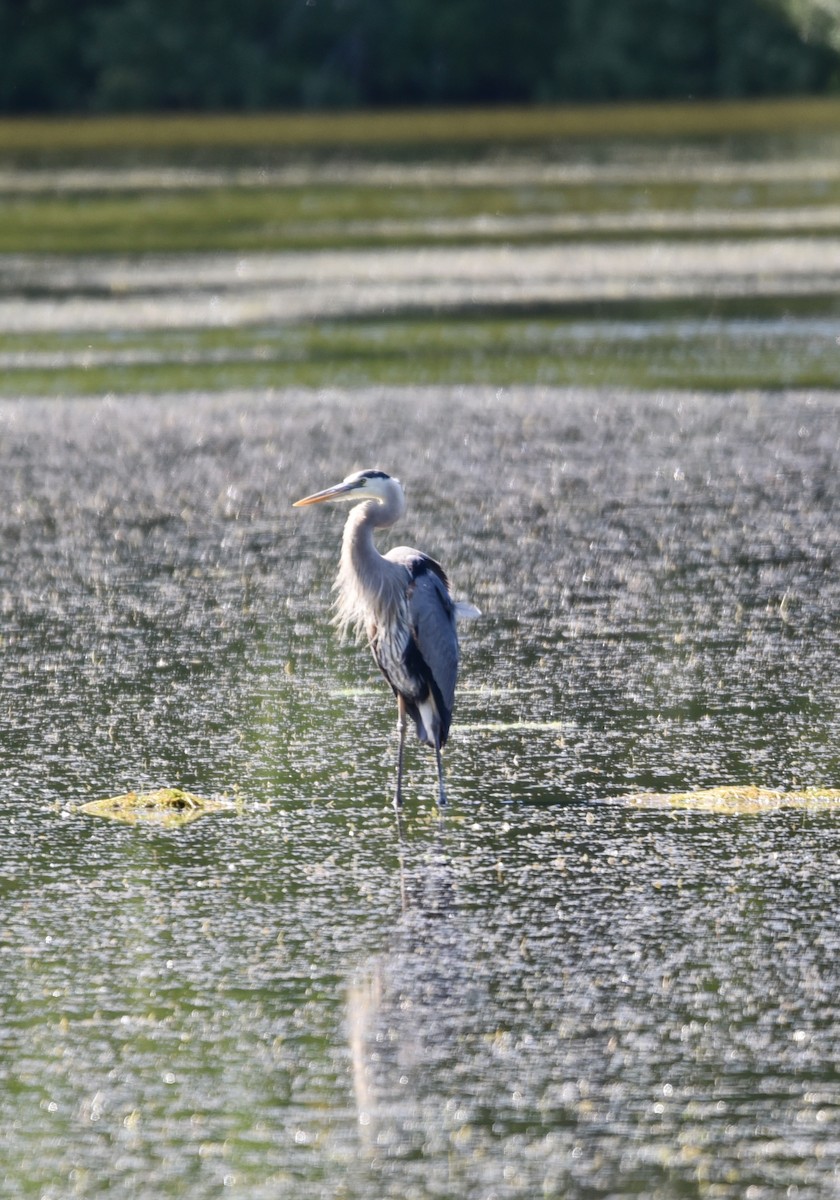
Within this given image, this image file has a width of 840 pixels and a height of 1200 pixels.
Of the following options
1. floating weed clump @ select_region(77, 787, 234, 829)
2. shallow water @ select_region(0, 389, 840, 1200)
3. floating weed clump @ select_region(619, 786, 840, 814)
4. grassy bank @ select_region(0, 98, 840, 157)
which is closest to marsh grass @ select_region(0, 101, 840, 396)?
grassy bank @ select_region(0, 98, 840, 157)

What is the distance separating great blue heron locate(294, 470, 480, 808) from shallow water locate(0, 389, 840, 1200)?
10.6 inches

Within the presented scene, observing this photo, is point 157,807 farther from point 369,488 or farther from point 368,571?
point 369,488

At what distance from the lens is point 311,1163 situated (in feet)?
14.3

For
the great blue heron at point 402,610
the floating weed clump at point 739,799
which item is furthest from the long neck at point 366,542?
the floating weed clump at point 739,799

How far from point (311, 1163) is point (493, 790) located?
265 centimetres

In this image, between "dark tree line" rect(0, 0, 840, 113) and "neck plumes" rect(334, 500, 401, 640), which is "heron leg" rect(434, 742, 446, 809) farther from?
"dark tree line" rect(0, 0, 840, 113)

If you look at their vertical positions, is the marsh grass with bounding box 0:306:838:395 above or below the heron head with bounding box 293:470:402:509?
below

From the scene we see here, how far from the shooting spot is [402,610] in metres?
7.14

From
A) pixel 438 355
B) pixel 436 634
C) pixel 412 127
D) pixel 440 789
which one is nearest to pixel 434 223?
pixel 438 355

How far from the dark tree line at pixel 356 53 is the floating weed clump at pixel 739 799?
194ft

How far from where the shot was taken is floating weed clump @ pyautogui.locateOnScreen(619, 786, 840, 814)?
6656mm

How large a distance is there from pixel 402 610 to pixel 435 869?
3.85ft

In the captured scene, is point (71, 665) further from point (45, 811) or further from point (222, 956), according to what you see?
point (222, 956)

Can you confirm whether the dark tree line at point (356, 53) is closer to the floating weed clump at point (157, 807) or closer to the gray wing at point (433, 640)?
the gray wing at point (433, 640)
